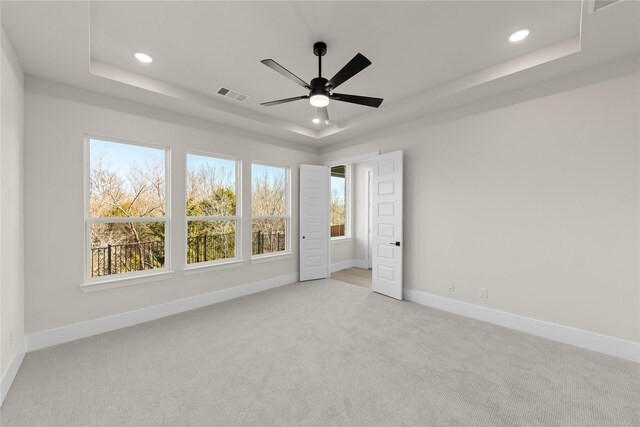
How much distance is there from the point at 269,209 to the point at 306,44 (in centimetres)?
301

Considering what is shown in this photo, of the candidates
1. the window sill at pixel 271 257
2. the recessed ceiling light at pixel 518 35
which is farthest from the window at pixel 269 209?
the recessed ceiling light at pixel 518 35

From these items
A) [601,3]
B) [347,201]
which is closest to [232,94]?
[601,3]

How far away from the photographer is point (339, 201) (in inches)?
273

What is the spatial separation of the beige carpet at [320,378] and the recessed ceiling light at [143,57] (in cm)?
293

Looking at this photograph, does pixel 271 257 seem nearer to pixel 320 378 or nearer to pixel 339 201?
pixel 339 201

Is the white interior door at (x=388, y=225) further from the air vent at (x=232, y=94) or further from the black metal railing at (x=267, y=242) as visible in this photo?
the air vent at (x=232, y=94)

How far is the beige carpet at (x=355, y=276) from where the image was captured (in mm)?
5234

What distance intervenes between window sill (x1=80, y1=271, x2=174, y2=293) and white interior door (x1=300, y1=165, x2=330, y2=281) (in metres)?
2.40

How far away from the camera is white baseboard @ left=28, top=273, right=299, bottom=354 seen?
278 cm

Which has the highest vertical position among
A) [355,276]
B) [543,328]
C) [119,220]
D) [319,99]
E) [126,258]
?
[319,99]

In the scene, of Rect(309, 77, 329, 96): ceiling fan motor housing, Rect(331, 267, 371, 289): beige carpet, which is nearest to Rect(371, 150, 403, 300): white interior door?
Rect(331, 267, 371, 289): beige carpet

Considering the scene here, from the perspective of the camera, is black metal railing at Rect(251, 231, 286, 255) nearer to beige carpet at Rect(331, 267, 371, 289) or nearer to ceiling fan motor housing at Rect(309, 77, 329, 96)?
beige carpet at Rect(331, 267, 371, 289)

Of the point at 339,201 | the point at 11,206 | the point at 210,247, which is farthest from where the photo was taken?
the point at 339,201

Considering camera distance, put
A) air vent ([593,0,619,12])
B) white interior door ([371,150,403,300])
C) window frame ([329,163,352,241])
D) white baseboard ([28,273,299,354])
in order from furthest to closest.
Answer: window frame ([329,163,352,241]) → white interior door ([371,150,403,300]) → white baseboard ([28,273,299,354]) → air vent ([593,0,619,12])
